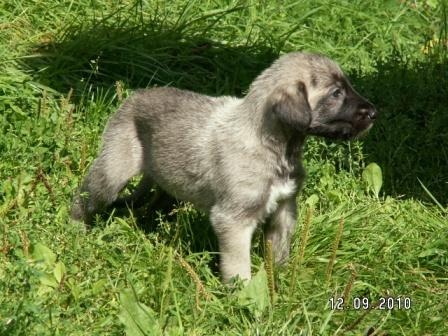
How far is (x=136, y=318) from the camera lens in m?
4.62

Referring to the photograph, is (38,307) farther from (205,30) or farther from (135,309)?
(205,30)

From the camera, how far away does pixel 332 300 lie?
491 cm

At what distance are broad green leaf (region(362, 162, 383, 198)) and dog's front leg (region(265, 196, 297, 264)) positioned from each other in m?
0.94

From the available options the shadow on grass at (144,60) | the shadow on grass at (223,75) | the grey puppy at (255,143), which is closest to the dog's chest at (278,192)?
the grey puppy at (255,143)

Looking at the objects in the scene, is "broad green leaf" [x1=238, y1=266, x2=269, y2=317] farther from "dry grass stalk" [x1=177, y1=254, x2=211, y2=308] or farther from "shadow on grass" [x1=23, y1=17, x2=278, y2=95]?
"shadow on grass" [x1=23, y1=17, x2=278, y2=95]

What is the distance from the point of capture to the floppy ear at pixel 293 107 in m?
5.09

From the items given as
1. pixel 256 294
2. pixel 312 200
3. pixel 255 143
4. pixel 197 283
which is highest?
pixel 255 143

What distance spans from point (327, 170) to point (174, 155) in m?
1.15

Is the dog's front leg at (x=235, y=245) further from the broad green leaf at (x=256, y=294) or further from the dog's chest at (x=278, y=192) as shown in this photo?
the broad green leaf at (x=256, y=294)

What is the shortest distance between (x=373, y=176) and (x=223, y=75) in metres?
1.58

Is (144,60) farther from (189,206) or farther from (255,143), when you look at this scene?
(255,143)

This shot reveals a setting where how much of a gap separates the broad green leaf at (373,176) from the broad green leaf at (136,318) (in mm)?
2124

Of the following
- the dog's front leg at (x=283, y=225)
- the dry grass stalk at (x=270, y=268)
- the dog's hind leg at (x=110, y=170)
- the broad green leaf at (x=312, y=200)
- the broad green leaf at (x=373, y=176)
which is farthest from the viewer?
the broad green leaf at (x=373, y=176)

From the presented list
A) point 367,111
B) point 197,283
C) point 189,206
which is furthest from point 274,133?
point 197,283
